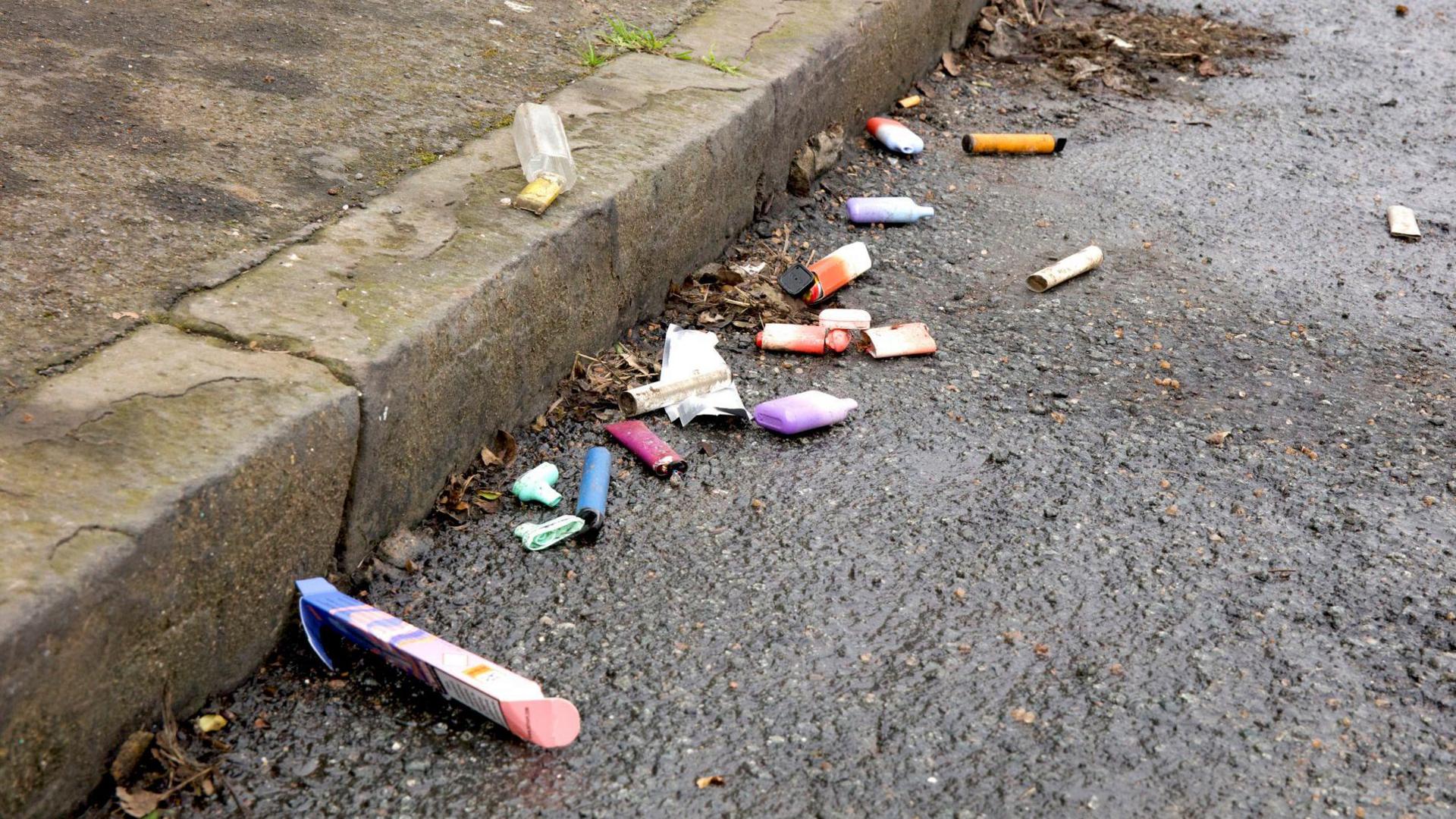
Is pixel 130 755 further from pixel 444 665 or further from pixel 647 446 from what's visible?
pixel 647 446

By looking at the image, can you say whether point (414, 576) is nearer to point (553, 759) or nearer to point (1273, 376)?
point (553, 759)

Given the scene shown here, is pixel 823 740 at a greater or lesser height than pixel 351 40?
lesser

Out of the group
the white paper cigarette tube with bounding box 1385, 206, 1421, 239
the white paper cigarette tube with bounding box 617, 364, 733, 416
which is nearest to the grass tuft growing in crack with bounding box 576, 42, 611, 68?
the white paper cigarette tube with bounding box 617, 364, 733, 416

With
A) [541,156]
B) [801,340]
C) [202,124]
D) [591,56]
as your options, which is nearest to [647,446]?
[801,340]

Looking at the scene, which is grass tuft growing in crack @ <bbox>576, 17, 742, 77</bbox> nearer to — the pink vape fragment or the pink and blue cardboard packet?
the pink vape fragment

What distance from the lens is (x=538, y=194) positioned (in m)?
2.42

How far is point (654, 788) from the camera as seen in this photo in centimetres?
168

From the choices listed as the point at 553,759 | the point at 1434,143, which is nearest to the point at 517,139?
the point at 553,759

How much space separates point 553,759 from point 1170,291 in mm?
2131

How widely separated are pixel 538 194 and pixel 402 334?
1.83ft

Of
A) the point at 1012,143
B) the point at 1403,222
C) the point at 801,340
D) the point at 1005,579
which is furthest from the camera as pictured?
the point at 1012,143

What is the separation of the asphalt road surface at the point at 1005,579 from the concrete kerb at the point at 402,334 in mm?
147

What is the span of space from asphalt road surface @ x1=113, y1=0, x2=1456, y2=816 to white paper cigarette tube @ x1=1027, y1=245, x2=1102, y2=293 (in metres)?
0.04

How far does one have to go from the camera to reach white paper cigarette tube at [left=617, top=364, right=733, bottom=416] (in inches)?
99.2
